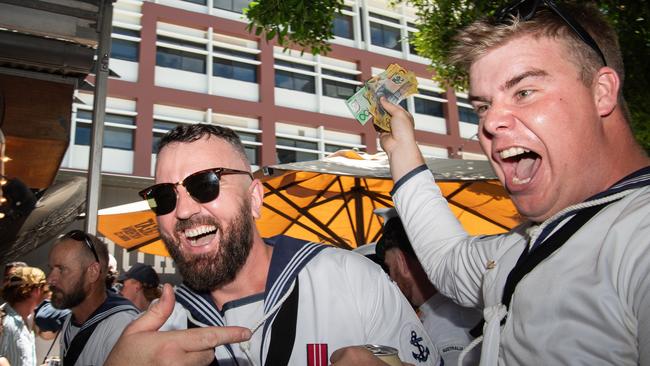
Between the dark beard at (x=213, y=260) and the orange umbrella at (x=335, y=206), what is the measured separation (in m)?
4.17

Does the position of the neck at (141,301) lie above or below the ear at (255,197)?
below

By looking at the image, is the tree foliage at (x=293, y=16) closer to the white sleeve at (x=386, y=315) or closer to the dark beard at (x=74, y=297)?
the dark beard at (x=74, y=297)

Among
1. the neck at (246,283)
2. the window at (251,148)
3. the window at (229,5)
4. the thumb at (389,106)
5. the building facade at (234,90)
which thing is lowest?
the neck at (246,283)

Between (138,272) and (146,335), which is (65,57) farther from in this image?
(138,272)

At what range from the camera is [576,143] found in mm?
1473

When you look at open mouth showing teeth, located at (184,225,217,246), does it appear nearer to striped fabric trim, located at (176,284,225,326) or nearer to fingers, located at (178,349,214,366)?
striped fabric trim, located at (176,284,225,326)

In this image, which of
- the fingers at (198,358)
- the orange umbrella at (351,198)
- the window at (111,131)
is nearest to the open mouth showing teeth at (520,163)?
the fingers at (198,358)

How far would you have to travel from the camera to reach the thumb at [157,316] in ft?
5.33

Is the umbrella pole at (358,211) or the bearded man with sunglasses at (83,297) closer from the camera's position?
the bearded man with sunglasses at (83,297)

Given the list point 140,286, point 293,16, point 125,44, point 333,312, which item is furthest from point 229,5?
point 333,312

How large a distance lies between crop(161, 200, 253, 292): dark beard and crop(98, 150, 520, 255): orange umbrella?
13.7 ft

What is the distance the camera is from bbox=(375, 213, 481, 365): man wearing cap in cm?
312

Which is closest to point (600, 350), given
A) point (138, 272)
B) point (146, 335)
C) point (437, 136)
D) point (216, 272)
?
point (146, 335)

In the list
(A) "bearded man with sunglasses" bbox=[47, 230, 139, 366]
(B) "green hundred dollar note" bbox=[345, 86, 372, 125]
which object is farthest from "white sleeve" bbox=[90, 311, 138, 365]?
(B) "green hundred dollar note" bbox=[345, 86, 372, 125]
